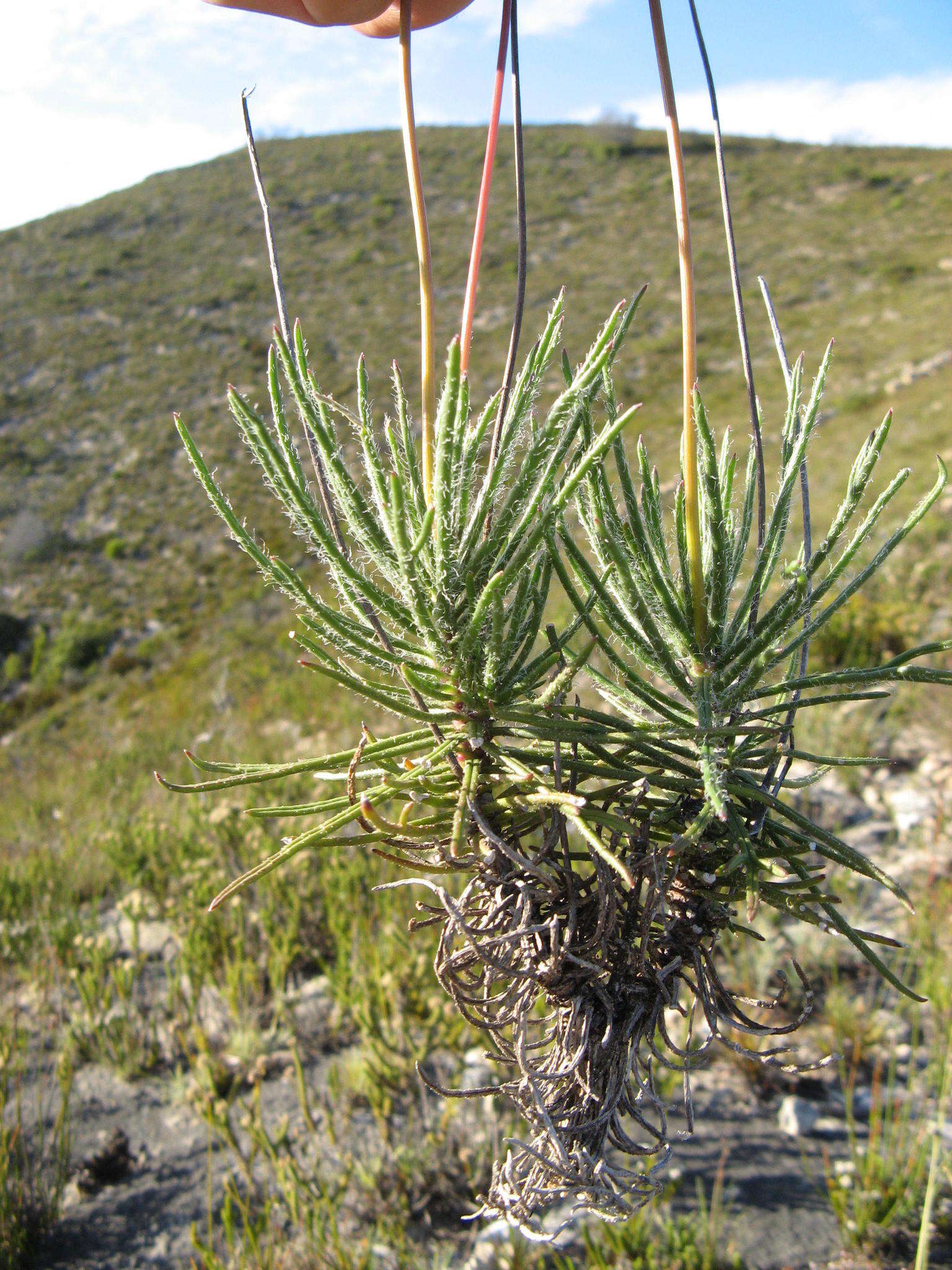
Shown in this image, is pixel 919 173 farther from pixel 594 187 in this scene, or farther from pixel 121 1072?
pixel 121 1072

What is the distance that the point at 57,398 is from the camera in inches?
559

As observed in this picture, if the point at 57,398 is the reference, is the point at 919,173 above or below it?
above

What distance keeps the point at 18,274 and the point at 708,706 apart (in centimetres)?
2130

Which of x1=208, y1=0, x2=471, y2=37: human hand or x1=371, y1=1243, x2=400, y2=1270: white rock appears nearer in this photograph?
x1=208, y1=0, x2=471, y2=37: human hand

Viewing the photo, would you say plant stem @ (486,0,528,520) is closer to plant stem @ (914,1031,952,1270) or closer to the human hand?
the human hand

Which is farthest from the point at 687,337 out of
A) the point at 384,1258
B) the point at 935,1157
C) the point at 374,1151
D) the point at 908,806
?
the point at 908,806

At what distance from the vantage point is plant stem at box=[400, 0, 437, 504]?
0.34 metres

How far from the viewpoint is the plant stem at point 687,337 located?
336 mm

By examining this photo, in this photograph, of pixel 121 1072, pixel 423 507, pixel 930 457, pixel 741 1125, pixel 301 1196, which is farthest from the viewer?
pixel 930 457

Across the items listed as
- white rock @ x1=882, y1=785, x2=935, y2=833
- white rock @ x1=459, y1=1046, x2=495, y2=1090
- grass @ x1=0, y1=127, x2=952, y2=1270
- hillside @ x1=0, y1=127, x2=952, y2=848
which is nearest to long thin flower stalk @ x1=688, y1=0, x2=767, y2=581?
grass @ x1=0, y1=127, x2=952, y2=1270

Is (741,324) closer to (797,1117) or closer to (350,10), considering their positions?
(350,10)

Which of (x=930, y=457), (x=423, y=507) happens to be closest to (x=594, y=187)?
(x=930, y=457)

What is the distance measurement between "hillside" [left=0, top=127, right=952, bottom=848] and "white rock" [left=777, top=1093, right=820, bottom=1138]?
2197mm

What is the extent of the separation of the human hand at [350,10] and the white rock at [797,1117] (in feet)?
7.19
